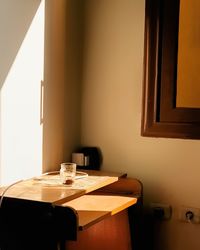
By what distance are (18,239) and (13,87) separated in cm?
79

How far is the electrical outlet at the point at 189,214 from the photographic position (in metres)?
2.12

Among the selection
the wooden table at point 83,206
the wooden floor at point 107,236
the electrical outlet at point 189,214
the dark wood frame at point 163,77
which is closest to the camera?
the wooden table at point 83,206

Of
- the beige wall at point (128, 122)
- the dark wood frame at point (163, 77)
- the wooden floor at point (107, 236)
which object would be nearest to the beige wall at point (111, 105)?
the beige wall at point (128, 122)

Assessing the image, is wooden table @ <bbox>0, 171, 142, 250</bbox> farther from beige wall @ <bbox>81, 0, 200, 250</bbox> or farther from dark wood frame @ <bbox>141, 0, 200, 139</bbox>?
dark wood frame @ <bbox>141, 0, 200, 139</bbox>

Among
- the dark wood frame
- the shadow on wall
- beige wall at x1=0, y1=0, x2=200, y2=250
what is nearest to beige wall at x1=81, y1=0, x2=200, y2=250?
beige wall at x1=0, y1=0, x2=200, y2=250

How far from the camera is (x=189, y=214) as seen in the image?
7.00ft

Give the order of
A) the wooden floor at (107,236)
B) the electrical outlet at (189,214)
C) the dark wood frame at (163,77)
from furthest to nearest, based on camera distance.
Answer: the electrical outlet at (189,214) → the dark wood frame at (163,77) → the wooden floor at (107,236)

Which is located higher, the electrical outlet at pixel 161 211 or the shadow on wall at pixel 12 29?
the shadow on wall at pixel 12 29

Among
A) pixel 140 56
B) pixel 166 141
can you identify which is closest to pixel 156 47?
pixel 140 56

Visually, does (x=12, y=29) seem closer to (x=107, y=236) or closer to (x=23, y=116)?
(x=23, y=116)

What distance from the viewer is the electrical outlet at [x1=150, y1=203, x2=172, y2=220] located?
2179mm

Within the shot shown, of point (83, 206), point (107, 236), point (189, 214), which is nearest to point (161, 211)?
point (189, 214)

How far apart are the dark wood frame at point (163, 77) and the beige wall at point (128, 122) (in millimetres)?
138

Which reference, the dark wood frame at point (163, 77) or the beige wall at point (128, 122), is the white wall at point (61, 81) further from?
the dark wood frame at point (163, 77)
